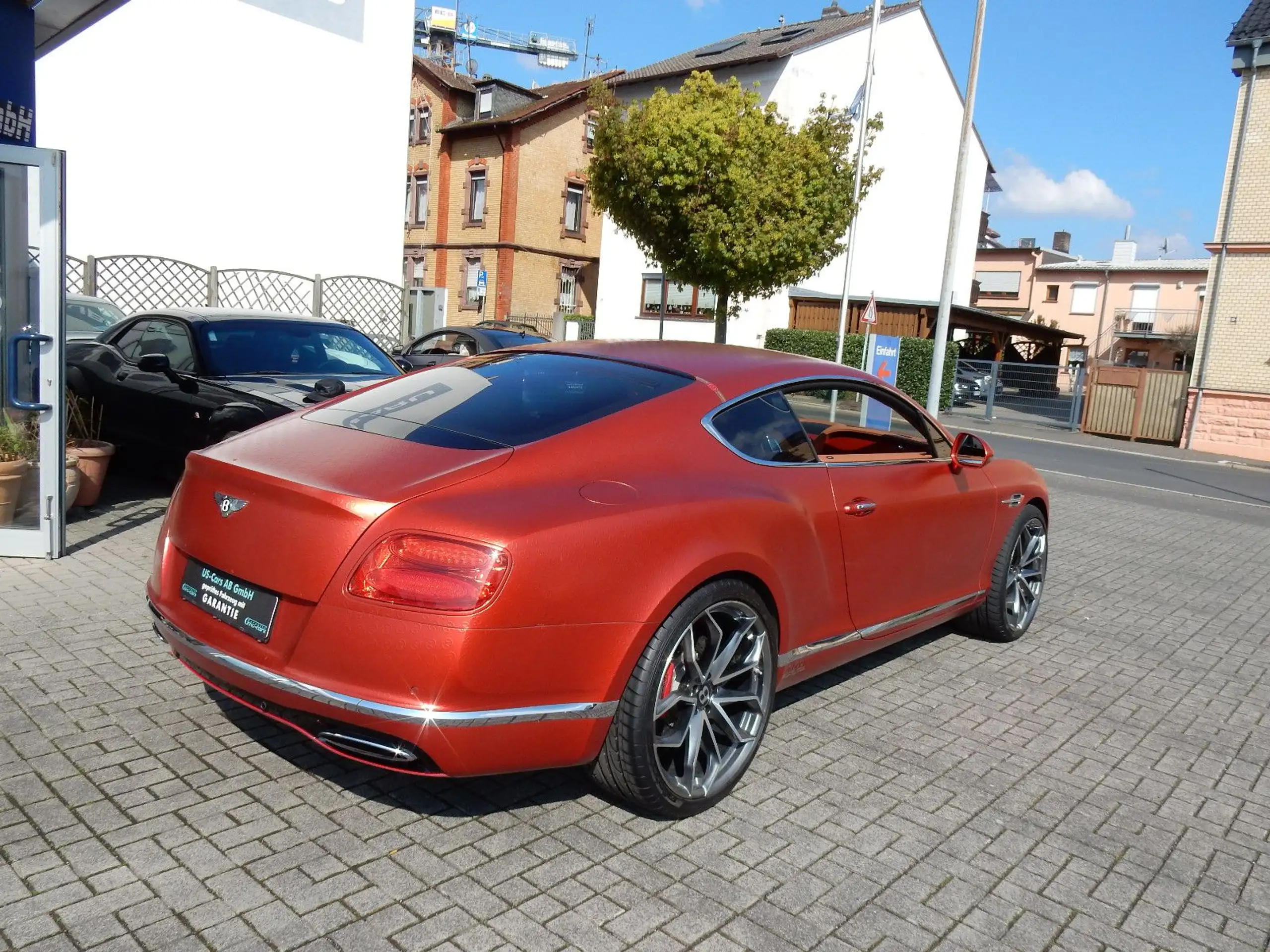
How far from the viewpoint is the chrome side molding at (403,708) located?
2814 mm

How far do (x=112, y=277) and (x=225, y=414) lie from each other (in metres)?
8.98

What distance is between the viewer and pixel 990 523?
5.34 metres

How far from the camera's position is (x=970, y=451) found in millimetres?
5266

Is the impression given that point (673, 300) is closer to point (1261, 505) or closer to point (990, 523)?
point (1261, 505)

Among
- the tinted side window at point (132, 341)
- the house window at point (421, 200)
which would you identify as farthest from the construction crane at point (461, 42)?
the tinted side window at point (132, 341)

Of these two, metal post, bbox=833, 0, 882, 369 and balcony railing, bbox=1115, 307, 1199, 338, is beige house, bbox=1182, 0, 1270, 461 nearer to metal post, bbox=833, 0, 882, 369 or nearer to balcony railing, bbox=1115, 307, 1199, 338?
metal post, bbox=833, 0, 882, 369

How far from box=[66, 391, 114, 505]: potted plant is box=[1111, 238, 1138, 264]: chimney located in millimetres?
62647

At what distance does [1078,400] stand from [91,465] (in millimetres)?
26109

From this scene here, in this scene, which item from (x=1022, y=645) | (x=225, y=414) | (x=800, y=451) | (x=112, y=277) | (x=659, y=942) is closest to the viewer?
(x=659, y=942)

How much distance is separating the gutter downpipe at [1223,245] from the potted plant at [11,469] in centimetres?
2522

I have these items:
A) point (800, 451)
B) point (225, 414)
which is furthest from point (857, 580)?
point (225, 414)

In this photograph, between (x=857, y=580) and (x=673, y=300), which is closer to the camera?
(x=857, y=580)

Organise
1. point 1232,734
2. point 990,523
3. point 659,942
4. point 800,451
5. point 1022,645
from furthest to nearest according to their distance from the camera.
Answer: point 1022,645 < point 990,523 < point 1232,734 < point 800,451 < point 659,942

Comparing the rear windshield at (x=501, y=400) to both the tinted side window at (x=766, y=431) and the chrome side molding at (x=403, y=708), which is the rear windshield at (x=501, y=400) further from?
the chrome side molding at (x=403, y=708)
